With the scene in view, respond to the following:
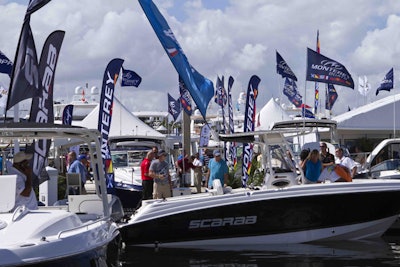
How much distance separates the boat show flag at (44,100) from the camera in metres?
13.1

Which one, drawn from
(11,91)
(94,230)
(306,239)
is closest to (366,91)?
(306,239)

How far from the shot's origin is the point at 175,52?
14336 millimetres

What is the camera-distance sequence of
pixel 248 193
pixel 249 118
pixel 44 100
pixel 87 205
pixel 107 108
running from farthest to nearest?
pixel 249 118 → pixel 107 108 → pixel 44 100 → pixel 248 193 → pixel 87 205

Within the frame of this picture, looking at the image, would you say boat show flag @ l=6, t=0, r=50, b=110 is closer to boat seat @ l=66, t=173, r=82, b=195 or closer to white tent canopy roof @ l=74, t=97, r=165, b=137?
boat seat @ l=66, t=173, r=82, b=195

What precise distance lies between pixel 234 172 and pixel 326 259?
939 cm

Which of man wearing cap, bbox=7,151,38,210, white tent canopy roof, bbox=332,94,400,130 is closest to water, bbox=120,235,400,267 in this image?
man wearing cap, bbox=7,151,38,210

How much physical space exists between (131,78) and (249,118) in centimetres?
1315

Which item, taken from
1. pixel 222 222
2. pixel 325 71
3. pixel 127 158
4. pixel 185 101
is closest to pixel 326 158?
pixel 222 222

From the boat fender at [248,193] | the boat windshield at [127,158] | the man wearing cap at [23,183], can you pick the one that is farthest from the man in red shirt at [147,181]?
the man wearing cap at [23,183]

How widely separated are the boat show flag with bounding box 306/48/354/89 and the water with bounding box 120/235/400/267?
9894 mm

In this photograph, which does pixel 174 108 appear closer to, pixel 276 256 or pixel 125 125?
pixel 125 125

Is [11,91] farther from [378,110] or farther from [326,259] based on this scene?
[378,110]

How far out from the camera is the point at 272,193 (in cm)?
1341

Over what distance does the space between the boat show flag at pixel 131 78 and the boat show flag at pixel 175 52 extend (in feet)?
62.9
